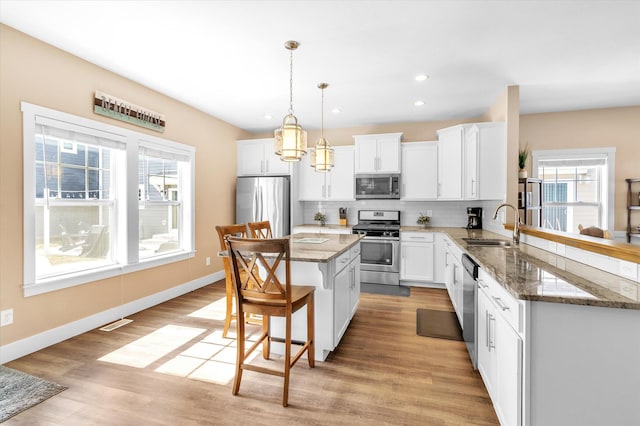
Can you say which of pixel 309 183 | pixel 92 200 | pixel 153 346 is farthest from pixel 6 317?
pixel 309 183

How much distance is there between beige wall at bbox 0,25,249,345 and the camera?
2523 millimetres

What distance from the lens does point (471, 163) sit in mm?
4406

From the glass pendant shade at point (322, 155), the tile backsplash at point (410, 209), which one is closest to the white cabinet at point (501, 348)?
the glass pendant shade at point (322, 155)

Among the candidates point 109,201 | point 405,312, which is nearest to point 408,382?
point 405,312

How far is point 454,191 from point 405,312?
2.09 meters

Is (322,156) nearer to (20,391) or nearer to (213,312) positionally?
(213,312)

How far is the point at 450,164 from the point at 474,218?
0.92 metres

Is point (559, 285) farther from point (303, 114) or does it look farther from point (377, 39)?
point (303, 114)

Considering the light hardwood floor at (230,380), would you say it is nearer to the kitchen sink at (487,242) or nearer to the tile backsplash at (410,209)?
the kitchen sink at (487,242)

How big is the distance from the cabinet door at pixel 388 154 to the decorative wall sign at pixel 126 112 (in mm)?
3242

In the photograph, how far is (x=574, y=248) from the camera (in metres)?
2.21

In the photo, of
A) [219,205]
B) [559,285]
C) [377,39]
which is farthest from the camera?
[219,205]

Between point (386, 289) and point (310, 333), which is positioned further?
point (386, 289)

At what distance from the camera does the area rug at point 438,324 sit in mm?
3086
